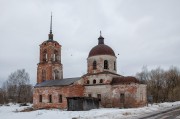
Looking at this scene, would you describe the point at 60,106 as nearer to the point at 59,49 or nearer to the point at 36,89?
the point at 36,89

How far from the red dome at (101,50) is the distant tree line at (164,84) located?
73.8 ft

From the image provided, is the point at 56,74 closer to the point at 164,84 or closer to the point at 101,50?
the point at 101,50

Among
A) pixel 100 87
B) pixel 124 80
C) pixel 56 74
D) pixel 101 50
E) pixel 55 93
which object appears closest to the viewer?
pixel 124 80

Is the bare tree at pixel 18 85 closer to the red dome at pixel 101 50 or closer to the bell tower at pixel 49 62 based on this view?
the bell tower at pixel 49 62

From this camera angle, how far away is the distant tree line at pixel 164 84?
57.3m

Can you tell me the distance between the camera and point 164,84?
6288 centimetres

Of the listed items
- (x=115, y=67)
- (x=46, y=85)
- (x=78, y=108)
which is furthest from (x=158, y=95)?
(x=78, y=108)

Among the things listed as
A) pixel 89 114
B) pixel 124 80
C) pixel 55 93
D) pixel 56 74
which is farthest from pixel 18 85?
pixel 89 114

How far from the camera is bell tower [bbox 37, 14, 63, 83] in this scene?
146ft

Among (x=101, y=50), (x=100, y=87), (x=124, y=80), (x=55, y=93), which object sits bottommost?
(x=55, y=93)

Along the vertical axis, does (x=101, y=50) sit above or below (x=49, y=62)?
above

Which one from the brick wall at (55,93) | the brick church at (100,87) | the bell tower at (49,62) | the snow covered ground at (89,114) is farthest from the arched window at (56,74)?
the snow covered ground at (89,114)

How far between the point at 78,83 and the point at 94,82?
2241 millimetres

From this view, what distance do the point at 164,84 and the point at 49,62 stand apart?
3145 centimetres
